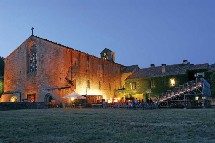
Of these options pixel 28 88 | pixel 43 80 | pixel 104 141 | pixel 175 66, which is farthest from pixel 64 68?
pixel 104 141

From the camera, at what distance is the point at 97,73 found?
2099 inches

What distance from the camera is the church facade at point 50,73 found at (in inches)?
1806

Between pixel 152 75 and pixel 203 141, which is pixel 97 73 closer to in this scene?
pixel 152 75

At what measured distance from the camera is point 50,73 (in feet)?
155

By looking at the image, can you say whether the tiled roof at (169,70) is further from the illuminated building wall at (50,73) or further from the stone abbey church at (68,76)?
the illuminated building wall at (50,73)

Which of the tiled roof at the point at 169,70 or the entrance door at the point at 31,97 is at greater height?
the tiled roof at the point at 169,70

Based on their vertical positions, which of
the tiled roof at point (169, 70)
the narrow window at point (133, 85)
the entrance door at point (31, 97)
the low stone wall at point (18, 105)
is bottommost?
the low stone wall at point (18, 105)

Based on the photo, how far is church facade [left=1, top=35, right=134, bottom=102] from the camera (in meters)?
45.9

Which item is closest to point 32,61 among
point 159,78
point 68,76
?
point 68,76

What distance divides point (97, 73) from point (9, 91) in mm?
18108

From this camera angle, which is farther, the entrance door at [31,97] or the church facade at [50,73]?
the entrance door at [31,97]

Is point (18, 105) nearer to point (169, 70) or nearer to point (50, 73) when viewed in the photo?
point (50, 73)

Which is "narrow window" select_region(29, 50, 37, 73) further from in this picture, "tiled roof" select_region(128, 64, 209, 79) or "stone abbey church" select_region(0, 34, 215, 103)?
"tiled roof" select_region(128, 64, 209, 79)

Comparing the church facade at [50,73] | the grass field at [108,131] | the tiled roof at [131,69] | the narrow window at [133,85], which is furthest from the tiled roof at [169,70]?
the grass field at [108,131]
